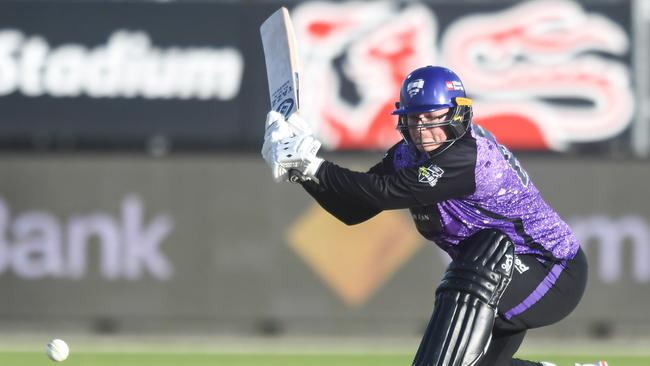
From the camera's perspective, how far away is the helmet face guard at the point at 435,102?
19.2 feet

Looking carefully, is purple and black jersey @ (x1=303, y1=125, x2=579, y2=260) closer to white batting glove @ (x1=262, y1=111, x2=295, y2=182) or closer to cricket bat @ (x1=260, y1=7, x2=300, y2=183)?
white batting glove @ (x1=262, y1=111, x2=295, y2=182)

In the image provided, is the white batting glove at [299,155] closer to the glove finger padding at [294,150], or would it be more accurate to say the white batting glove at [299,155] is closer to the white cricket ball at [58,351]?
the glove finger padding at [294,150]

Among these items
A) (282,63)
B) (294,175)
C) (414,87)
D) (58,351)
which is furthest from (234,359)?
(414,87)

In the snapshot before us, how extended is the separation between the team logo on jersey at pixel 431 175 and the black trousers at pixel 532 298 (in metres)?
0.54

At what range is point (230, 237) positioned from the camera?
11.9 metres

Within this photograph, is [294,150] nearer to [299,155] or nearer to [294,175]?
[299,155]

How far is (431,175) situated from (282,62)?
1087mm

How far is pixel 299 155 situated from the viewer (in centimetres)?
566

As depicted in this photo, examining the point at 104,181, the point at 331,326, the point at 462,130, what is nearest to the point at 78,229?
the point at 104,181

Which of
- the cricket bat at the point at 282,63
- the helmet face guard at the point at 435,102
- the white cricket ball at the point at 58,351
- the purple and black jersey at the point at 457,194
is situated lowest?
the white cricket ball at the point at 58,351

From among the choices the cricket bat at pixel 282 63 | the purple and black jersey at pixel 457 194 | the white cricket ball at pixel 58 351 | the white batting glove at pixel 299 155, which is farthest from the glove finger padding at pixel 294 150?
the white cricket ball at pixel 58 351

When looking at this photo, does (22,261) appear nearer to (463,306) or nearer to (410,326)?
(410,326)

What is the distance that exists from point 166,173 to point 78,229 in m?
0.92

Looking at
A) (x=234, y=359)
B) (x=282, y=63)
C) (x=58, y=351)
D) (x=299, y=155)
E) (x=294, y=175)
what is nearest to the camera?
(x=299, y=155)
